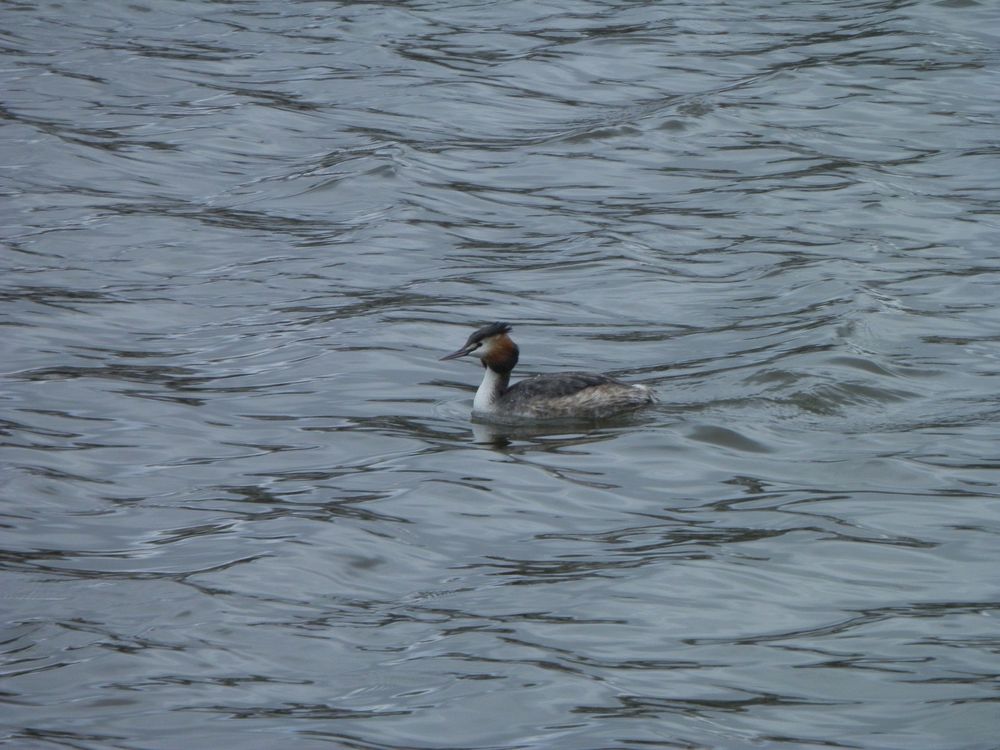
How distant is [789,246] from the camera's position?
15148 mm

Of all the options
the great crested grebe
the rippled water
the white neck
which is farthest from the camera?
the white neck

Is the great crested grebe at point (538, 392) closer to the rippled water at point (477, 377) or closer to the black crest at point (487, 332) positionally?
the black crest at point (487, 332)

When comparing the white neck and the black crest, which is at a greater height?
the black crest

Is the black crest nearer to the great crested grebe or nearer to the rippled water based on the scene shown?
the great crested grebe

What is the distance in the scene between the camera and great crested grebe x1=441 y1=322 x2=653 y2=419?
11109mm

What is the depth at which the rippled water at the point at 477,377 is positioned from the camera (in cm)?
744

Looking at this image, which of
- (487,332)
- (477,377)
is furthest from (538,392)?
(477,377)

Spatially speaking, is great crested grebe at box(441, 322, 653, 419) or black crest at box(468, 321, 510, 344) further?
black crest at box(468, 321, 510, 344)

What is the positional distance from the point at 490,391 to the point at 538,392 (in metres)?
0.37

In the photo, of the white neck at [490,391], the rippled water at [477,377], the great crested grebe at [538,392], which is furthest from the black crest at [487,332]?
the rippled water at [477,377]

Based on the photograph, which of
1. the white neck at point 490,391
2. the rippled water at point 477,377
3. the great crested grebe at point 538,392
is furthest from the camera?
the white neck at point 490,391

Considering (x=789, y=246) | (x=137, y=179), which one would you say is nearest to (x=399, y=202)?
(x=137, y=179)

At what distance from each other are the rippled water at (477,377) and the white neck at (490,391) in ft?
1.27

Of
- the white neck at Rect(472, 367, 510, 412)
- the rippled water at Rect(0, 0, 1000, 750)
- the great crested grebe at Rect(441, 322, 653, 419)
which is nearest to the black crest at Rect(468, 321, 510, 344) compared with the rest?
the great crested grebe at Rect(441, 322, 653, 419)
